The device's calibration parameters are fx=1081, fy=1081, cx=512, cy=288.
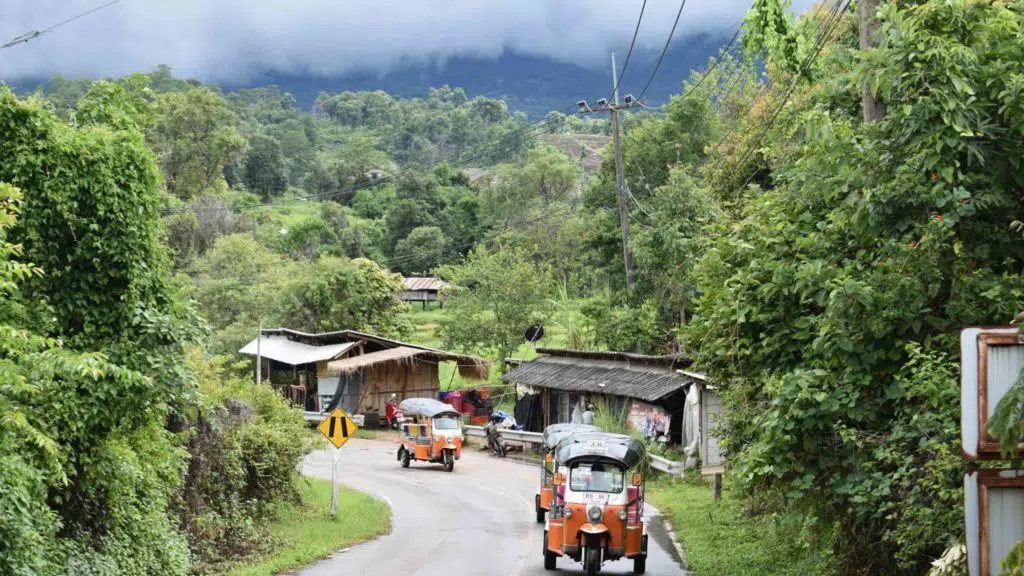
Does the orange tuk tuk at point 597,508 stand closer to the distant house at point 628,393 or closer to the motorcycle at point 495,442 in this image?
the distant house at point 628,393

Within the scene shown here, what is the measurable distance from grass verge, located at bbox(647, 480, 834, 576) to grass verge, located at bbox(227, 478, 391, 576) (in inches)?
264

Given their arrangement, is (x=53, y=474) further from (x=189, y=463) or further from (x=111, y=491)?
(x=189, y=463)

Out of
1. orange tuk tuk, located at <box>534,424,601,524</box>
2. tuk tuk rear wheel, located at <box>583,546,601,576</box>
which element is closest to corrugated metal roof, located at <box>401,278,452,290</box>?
orange tuk tuk, located at <box>534,424,601,524</box>

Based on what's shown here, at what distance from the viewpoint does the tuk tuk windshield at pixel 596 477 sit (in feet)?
58.3

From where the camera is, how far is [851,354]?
37.5ft

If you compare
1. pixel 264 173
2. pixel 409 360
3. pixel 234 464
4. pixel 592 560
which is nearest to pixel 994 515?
pixel 592 560

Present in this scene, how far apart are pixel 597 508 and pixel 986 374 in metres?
10.4

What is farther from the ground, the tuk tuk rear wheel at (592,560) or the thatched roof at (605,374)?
the thatched roof at (605,374)

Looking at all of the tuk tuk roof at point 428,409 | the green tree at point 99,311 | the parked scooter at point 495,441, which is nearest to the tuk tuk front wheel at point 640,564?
the green tree at point 99,311

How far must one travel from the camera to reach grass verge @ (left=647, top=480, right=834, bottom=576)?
16.8 meters

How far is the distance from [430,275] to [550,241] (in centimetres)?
1955

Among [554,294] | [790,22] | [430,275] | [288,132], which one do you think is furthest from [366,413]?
[288,132]

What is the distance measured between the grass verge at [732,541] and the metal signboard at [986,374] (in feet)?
19.5

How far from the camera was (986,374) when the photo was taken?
7.42 meters
